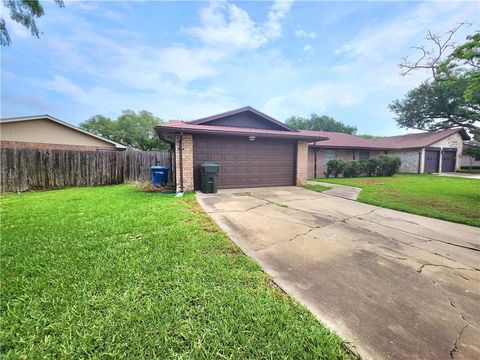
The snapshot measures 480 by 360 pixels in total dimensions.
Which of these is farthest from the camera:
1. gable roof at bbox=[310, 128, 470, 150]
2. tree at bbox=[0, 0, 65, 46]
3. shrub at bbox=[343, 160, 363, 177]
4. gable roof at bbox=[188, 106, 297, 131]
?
gable roof at bbox=[310, 128, 470, 150]

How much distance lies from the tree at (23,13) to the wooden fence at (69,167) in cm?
476

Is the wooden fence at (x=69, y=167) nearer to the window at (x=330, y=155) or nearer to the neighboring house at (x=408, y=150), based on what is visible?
the neighboring house at (x=408, y=150)

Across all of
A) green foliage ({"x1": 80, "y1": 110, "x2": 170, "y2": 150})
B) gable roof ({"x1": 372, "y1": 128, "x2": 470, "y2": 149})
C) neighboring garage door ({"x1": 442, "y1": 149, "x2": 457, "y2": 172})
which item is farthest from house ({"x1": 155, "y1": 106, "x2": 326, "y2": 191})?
green foliage ({"x1": 80, "y1": 110, "x2": 170, "y2": 150})

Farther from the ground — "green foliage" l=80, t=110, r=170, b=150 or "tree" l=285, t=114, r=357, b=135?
"tree" l=285, t=114, r=357, b=135

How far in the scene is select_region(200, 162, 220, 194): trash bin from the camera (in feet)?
27.0

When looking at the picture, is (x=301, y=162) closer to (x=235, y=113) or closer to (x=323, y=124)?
(x=235, y=113)

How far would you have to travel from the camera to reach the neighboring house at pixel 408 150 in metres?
16.4

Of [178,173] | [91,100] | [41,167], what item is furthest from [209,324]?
[91,100]

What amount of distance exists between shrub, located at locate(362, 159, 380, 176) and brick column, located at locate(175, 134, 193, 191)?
1430cm

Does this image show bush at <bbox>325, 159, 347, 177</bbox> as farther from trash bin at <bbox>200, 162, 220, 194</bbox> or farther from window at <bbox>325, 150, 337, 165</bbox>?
trash bin at <bbox>200, 162, 220, 194</bbox>

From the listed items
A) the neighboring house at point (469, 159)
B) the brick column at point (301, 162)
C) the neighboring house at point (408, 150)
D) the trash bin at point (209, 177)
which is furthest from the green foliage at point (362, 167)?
the neighboring house at point (469, 159)

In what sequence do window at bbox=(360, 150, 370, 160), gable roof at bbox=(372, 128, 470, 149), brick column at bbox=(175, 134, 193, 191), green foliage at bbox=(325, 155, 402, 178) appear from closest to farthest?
brick column at bbox=(175, 134, 193, 191)
green foliage at bbox=(325, 155, 402, 178)
window at bbox=(360, 150, 370, 160)
gable roof at bbox=(372, 128, 470, 149)

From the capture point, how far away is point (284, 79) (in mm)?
15805

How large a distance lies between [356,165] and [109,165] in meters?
16.8
